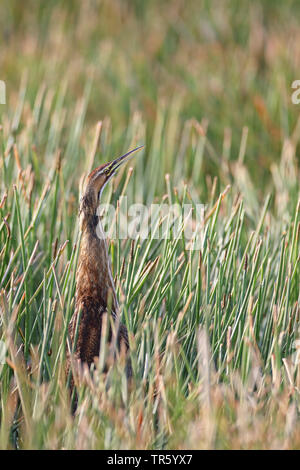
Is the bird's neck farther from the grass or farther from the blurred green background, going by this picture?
the blurred green background

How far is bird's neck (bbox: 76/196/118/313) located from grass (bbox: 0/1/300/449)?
0.17 feet

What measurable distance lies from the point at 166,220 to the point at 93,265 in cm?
49

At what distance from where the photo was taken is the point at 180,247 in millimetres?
1652

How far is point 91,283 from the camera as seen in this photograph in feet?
4.12

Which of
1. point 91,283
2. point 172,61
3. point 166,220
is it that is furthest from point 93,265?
point 172,61

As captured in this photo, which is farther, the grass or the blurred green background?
the blurred green background

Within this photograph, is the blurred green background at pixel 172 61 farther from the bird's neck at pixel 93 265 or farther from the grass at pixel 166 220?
the bird's neck at pixel 93 265

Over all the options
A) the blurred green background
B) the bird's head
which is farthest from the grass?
the bird's head

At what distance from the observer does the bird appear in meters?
1.22

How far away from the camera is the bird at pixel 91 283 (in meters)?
1.22

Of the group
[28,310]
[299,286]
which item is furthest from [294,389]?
[28,310]

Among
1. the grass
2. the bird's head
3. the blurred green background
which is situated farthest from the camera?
the blurred green background
